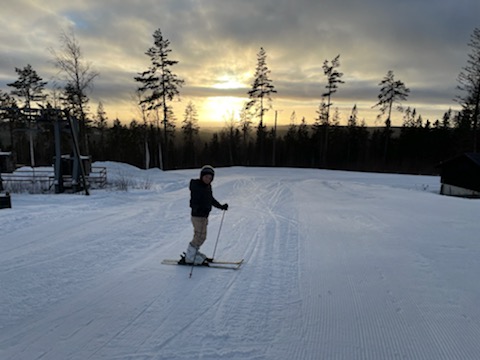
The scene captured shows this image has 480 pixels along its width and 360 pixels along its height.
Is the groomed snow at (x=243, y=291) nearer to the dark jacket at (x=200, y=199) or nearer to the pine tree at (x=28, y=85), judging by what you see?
the dark jacket at (x=200, y=199)

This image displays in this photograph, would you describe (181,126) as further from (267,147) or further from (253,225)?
(253,225)

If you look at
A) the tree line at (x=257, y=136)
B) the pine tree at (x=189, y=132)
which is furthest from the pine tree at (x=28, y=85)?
the pine tree at (x=189, y=132)

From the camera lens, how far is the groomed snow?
3363mm

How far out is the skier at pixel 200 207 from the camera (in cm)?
558

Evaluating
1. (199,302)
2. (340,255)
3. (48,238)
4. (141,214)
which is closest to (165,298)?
(199,302)

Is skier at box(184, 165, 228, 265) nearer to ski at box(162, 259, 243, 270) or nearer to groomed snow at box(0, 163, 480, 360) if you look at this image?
ski at box(162, 259, 243, 270)

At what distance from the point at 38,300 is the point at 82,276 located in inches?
34.4

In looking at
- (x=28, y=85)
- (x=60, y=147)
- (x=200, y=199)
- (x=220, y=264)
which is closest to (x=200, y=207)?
(x=200, y=199)

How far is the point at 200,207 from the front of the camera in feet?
18.3

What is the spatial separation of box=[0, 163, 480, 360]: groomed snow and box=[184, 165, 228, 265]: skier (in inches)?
11.5

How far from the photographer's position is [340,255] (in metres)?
6.41

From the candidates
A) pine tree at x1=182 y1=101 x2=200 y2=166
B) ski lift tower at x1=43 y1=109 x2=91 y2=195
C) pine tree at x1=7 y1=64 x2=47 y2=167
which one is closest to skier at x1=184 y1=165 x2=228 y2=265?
ski lift tower at x1=43 y1=109 x2=91 y2=195

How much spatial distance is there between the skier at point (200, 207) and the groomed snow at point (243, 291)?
293 millimetres

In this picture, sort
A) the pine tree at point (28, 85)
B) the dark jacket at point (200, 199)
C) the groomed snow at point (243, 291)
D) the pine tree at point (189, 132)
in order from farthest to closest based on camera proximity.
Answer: the pine tree at point (189, 132) → the pine tree at point (28, 85) → the dark jacket at point (200, 199) → the groomed snow at point (243, 291)
